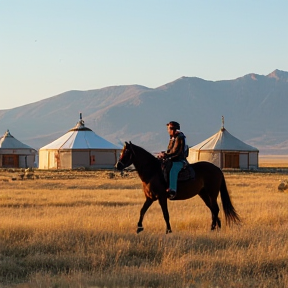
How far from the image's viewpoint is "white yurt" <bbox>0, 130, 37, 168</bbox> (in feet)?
181

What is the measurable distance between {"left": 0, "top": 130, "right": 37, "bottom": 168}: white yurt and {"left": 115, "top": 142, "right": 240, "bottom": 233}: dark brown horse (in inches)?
1769

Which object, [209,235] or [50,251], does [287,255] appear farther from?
[50,251]

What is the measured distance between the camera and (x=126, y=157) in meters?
11.2

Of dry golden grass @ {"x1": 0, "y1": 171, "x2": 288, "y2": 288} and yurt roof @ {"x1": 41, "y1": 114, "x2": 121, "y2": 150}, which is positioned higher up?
yurt roof @ {"x1": 41, "y1": 114, "x2": 121, "y2": 150}

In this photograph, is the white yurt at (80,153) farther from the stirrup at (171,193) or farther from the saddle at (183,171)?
the stirrup at (171,193)

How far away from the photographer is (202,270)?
25.5 feet

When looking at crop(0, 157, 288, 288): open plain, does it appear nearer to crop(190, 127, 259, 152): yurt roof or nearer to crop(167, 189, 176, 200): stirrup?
crop(167, 189, 176, 200): stirrup

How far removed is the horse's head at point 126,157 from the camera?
1108cm

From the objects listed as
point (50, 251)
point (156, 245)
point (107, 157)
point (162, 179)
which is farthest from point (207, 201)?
point (107, 157)

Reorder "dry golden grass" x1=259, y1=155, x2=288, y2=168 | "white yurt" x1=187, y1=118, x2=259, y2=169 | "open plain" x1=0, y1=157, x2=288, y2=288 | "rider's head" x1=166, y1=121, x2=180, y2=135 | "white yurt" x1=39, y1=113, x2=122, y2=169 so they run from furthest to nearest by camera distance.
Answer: "dry golden grass" x1=259, y1=155, x2=288, y2=168 < "white yurt" x1=187, y1=118, x2=259, y2=169 < "white yurt" x1=39, y1=113, x2=122, y2=169 < "rider's head" x1=166, y1=121, x2=180, y2=135 < "open plain" x1=0, y1=157, x2=288, y2=288

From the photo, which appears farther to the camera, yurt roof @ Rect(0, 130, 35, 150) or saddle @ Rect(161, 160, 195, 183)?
yurt roof @ Rect(0, 130, 35, 150)

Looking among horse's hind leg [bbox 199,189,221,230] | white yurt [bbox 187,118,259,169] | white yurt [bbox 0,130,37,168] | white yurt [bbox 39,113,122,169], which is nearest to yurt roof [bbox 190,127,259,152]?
white yurt [bbox 187,118,259,169]

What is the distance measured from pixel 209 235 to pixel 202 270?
2578 mm

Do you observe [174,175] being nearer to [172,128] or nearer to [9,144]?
[172,128]
